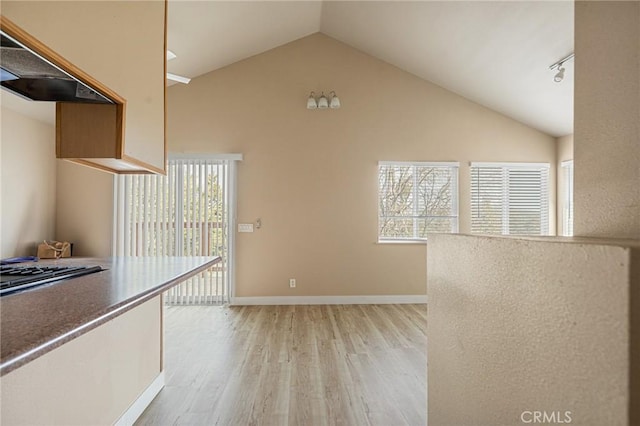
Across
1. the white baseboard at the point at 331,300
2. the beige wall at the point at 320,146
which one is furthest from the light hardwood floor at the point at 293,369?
the beige wall at the point at 320,146

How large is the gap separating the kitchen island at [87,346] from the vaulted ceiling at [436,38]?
2.96 metres

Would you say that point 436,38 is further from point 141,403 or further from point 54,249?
point 54,249

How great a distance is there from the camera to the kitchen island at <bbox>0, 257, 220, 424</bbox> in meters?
0.69

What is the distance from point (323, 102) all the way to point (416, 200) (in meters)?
1.97

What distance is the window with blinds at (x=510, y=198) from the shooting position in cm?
516

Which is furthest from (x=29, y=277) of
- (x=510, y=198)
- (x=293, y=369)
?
(x=510, y=198)

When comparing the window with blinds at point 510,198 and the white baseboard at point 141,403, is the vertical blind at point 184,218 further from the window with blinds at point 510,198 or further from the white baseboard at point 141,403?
the window with blinds at point 510,198

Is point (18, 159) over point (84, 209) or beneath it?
over

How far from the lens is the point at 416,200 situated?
5.16 meters

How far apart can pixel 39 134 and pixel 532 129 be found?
19.1 ft

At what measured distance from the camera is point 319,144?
502 centimetres

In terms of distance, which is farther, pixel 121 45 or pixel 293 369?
pixel 293 369

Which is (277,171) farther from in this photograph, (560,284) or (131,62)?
(560,284)
